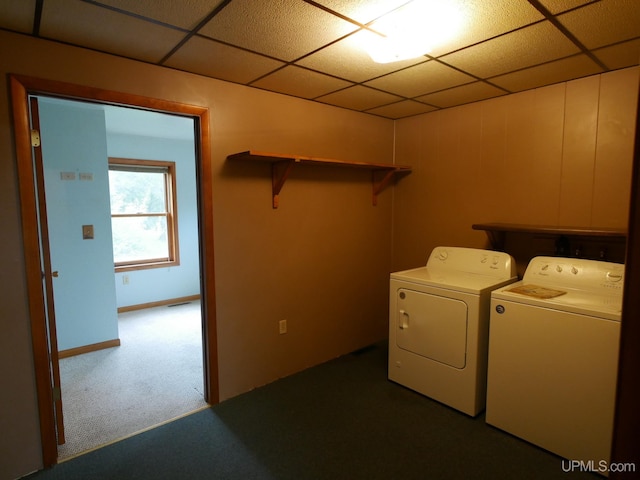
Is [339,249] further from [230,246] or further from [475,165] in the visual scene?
Result: [475,165]

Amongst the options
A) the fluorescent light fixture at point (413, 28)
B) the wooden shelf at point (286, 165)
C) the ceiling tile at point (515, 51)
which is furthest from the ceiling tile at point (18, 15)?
the ceiling tile at point (515, 51)

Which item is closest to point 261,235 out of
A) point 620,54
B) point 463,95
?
point 463,95

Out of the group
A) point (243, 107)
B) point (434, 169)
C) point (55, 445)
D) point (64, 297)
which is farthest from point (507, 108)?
point (64, 297)

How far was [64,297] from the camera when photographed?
3.46 metres

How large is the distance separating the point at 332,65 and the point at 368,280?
1990 mm

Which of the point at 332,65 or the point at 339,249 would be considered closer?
the point at 332,65

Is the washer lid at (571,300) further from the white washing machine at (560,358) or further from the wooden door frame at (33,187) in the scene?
the wooden door frame at (33,187)

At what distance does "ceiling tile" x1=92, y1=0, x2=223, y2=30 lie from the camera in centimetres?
148

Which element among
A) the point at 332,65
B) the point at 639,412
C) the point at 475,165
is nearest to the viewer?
the point at 639,412

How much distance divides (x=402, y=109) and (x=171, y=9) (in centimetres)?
216

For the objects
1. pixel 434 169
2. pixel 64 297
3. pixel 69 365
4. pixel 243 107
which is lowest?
pixel 69 365

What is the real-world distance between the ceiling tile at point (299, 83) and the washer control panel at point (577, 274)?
1789 millimetres

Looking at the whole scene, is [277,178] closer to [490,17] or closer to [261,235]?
[261,235]

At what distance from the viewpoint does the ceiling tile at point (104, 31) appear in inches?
61.3
